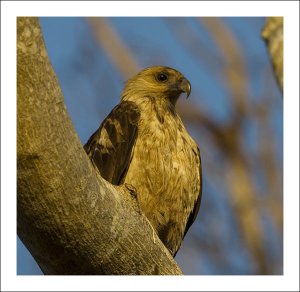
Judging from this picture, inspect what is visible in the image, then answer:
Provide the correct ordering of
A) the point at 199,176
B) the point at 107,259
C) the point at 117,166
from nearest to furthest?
the point at 107,259
the point at 117,166
the point at 199,176

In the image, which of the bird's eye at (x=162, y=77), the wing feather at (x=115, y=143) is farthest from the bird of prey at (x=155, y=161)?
the bird's eye at (x=162, y=77)

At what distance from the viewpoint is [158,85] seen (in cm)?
736

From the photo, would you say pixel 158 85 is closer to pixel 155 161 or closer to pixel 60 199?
pixel 155 161

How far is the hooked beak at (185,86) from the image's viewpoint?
707 cm

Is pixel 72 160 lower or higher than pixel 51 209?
higher

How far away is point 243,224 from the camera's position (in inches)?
299

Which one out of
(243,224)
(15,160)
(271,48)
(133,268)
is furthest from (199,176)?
(15,160)

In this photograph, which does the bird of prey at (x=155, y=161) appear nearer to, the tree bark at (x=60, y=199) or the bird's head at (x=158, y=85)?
the bird's head at (x=158, y=85)

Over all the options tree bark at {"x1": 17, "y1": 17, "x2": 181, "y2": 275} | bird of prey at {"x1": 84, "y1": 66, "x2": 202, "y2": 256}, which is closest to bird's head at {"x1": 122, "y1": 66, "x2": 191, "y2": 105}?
bird of prey at {"x1": 84, "y1": 66, "x2": 202, "y2": 256}

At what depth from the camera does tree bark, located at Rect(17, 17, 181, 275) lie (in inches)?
157

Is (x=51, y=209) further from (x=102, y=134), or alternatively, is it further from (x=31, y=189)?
(x=102, y=134)

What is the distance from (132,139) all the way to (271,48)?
1.99m

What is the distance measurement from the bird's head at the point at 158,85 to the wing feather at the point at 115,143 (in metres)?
0.61

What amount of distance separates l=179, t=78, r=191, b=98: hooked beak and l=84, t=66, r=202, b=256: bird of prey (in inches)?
12.7
